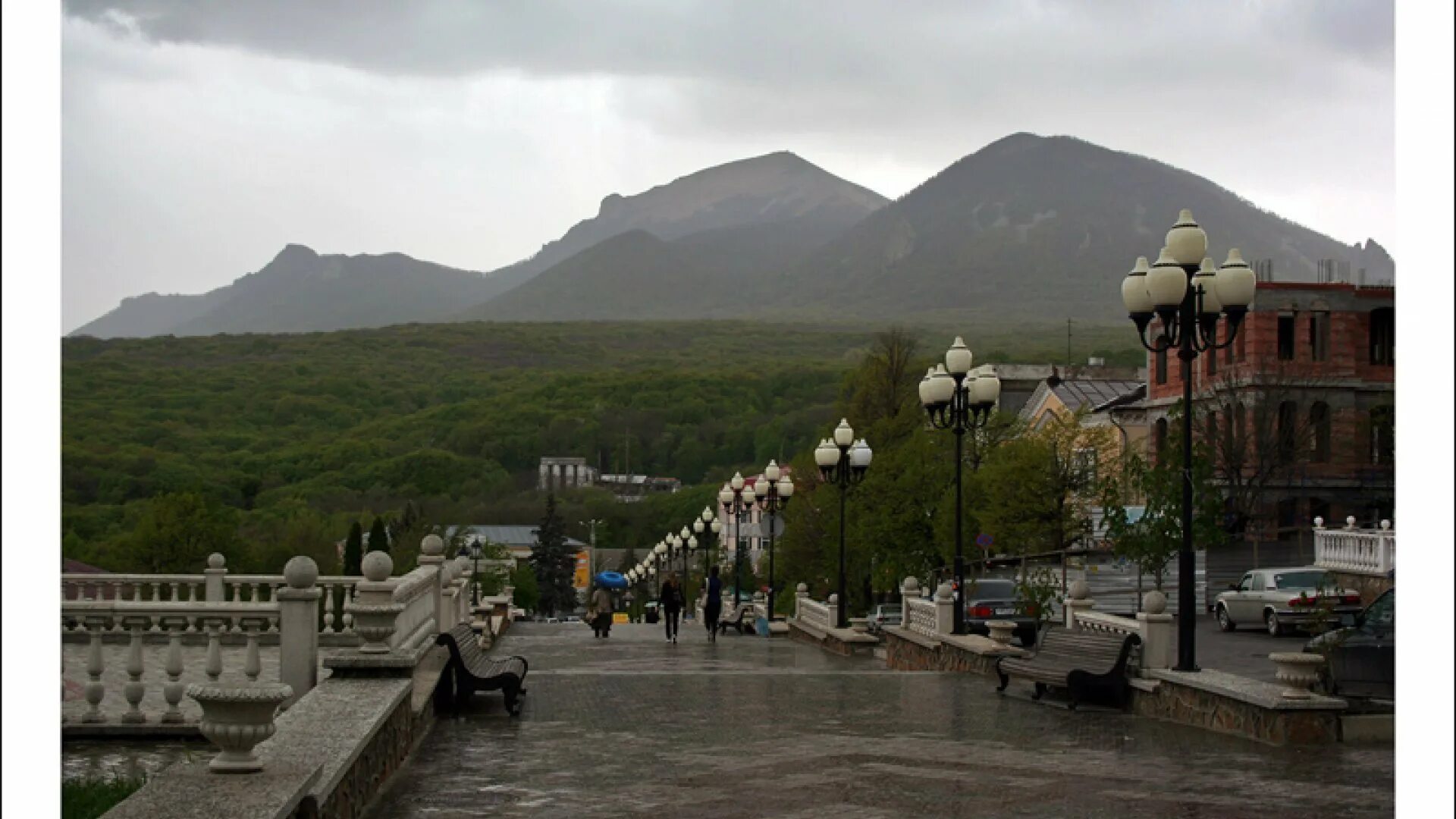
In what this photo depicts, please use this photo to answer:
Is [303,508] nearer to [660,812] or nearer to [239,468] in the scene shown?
[239,468]

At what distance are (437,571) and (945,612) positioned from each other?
843 cm

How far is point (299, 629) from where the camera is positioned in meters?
12.8

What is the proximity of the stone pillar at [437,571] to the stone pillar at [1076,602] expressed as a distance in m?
7.06

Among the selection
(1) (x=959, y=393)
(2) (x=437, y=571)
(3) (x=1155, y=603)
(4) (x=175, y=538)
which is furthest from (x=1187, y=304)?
(4) (x=175, y=538)

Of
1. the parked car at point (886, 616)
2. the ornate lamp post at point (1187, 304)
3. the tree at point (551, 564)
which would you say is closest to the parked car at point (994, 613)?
the parked car at point (886, 616)

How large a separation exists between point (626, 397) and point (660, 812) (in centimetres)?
15071

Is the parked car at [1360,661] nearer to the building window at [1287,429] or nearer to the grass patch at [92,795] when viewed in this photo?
the grass patch at [92,795]

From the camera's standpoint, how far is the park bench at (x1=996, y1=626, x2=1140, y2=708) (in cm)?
1537

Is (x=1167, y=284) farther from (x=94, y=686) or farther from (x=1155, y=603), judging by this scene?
(x=94, y=686)

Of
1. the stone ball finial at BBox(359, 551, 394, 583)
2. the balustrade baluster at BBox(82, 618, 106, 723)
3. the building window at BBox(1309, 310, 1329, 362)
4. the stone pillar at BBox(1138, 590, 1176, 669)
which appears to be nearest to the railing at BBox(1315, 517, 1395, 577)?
the building window at BBox(1309, 310, 1329, 362)

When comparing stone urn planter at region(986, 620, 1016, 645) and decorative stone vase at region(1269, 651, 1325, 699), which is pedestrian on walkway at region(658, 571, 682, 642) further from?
decorative stone vase at region(1269, 651, 1325, 699)

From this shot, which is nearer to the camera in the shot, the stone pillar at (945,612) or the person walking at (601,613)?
the stone pillar at (945,612)

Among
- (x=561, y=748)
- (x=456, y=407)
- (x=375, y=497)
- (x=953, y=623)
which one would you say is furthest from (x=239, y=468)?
(x=561, y=748)

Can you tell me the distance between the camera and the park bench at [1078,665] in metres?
15.4
